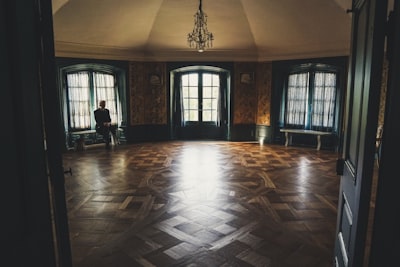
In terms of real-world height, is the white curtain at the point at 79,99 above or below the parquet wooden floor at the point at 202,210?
above

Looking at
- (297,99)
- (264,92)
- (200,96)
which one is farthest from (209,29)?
(297,99)

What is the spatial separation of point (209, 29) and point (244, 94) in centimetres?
241

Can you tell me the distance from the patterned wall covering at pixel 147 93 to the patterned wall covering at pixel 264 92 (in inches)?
117

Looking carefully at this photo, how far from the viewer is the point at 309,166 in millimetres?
6285

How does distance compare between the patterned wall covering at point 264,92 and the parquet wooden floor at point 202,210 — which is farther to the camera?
the patterned wall covering at point 264,92

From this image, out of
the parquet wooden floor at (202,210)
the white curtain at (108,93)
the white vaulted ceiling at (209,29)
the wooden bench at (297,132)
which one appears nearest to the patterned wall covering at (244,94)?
the white vaulted ceiling at (209,29)

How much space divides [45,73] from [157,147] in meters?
7.09

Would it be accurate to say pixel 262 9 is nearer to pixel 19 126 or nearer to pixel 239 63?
pixel 239 63

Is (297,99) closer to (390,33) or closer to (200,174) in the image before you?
(200,174)

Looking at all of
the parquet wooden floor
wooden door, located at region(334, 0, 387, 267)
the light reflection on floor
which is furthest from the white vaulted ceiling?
wooden door, located at region(334, 0, 387, 267)

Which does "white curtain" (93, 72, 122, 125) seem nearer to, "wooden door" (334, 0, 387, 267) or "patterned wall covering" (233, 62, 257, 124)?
"patterned wall covering" (233, 62, 257, 124)

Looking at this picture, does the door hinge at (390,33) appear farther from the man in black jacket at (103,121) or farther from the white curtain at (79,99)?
the white curtain at (79,99)

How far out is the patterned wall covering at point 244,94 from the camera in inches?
363

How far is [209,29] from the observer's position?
7906 mm
